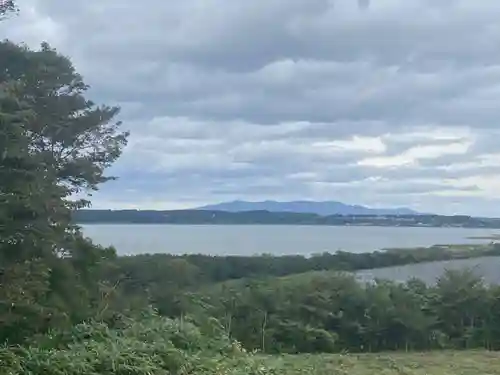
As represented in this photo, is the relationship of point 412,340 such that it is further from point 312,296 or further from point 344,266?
point 344,266

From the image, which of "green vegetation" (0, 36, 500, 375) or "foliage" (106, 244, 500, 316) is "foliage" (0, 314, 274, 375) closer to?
"green vegetation" (0, 36, 500, 375)

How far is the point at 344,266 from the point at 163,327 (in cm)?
3535

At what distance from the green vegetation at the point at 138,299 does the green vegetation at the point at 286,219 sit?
10.1 meters

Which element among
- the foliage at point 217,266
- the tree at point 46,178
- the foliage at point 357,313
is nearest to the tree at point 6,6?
the tree at point 46,178

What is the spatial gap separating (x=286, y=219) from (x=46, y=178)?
62452 mm

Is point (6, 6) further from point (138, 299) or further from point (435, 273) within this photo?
point (435, 273)

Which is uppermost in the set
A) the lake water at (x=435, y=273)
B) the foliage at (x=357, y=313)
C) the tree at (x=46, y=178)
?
the tree at (x=46, y=178)

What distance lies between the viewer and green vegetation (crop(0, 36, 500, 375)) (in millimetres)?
9914

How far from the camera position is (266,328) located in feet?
90.9

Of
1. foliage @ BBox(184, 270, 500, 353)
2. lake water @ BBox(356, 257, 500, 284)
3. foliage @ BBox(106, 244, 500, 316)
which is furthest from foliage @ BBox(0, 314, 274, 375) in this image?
lake water @ BBox(356, 257, 500, 284)

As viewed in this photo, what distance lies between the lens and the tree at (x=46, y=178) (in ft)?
41.3

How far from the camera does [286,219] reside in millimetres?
77188

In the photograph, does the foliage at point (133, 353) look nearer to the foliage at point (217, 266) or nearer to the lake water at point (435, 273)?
the foliage at point (217, 266)

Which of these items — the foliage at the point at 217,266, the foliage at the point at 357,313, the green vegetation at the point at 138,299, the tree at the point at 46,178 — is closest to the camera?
the green vegetation at the point at 138,299
